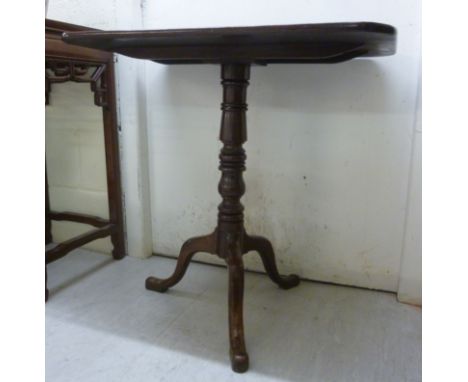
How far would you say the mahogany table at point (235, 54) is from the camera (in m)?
0.87

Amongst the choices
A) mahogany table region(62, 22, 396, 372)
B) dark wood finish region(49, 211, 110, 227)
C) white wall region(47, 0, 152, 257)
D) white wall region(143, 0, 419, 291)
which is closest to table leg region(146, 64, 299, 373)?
mahogany table region(62, 22, 396, 372)

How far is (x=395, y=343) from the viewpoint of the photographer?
123 cm

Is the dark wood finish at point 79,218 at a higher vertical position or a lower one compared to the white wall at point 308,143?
lower

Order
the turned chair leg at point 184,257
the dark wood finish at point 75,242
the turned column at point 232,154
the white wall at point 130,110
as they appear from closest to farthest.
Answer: the turned column at point 232,154 < the turned chair leg at point 184,257 < the dark wood finish at point 75,242 < the white wall at point 130,110

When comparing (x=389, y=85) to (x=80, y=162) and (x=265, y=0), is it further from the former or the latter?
(x=80, y=162)

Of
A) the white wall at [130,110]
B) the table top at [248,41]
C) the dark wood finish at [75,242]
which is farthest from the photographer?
the white wall at [130,110]

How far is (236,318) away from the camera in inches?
46.6

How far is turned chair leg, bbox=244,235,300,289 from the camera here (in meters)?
1.42

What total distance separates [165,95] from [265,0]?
526 mm

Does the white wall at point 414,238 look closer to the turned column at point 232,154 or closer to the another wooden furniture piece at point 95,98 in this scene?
the turned column at point 232,154

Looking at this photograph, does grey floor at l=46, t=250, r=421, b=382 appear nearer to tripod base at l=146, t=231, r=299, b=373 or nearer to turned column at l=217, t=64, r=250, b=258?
tripod base at l=146, t=231, r=299, b=373

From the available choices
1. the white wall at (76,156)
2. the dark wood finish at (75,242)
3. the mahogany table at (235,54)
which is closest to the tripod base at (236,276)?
the mahogany table at (235,54)

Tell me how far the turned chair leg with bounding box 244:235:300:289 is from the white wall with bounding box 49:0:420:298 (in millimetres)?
101
